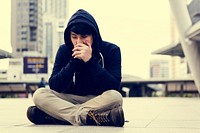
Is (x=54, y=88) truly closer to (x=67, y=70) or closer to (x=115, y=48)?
(x=67, y=70)

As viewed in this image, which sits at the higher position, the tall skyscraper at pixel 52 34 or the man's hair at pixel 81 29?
the tall skyscraper at pixel 52 34

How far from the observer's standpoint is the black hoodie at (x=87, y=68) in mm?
4062

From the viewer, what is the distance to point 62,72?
4098 mm

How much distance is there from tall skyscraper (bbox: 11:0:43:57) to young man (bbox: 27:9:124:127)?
119 metres

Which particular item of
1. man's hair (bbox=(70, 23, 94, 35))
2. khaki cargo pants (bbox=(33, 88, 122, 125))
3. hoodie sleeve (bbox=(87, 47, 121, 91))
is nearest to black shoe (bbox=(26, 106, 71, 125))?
khaki cargo pants (bbox=(33, 88, 122, 125))

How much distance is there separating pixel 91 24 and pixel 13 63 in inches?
3580

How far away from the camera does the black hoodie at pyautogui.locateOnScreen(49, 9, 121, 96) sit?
13.3 ft

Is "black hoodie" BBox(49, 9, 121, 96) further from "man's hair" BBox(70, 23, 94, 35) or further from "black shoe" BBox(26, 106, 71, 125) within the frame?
"black shoe" BBox(26, 106, 71, 125)

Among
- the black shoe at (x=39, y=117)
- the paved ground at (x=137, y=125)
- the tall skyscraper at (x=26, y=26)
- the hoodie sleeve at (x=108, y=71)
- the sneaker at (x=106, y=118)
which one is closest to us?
the paved ground at (x=137, y=125)

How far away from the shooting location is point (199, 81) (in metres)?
25.0

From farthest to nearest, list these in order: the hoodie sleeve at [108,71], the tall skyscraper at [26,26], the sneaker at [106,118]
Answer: the tall skyscraper at [26,26] → the sneaker at [106,118] → the hoodie sleeve at [108,71]

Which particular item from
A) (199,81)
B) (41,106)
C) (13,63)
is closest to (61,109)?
(41,106)

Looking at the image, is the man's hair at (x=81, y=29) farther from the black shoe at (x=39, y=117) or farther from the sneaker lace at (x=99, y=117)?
the black shoe at (x=39, y=117)

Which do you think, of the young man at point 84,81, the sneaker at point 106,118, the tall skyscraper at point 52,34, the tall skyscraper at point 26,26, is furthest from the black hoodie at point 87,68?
the tall skyscraper at point 52,34
